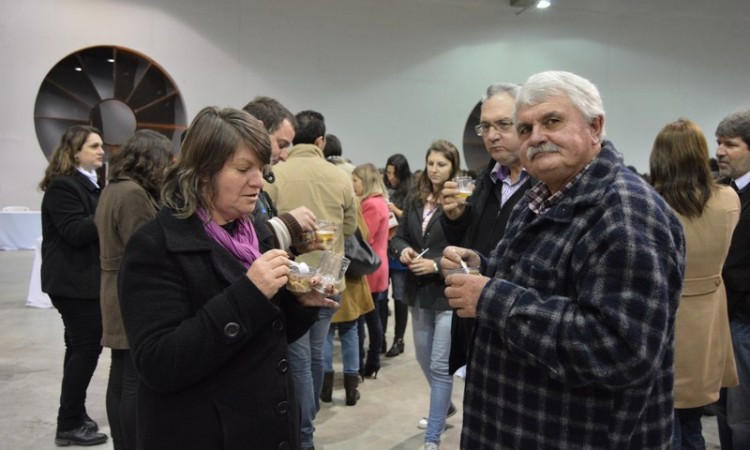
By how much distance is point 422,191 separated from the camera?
12.4ft

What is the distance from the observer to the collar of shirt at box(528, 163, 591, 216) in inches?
56.2

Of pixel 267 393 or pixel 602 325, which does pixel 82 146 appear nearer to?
pixel 267 393

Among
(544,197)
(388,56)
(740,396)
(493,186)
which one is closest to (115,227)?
(493,186)

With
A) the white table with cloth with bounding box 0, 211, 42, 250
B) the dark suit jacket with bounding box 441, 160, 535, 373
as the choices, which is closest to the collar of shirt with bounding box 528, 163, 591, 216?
the dark suit jacket with bounding box 441, 160, 535, 373

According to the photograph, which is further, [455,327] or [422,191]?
[422,191]

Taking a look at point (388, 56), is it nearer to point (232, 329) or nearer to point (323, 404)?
point (323, 404)

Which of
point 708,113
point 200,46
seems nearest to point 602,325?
point 200,46

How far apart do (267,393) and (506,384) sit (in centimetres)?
57

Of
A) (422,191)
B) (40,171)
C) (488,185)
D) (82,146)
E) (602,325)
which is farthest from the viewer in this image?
(40,171)

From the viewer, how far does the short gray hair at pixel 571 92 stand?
55.0 inches

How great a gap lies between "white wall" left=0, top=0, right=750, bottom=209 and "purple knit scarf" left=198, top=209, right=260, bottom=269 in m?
8.85

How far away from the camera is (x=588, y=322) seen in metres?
1.24

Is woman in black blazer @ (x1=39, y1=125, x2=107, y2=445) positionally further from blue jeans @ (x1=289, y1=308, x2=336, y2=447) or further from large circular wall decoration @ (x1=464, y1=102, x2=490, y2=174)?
large circular wall decoration @ (x1=464, y1=102, x2=490, y2=174)

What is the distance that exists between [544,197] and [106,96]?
31.2 feet
